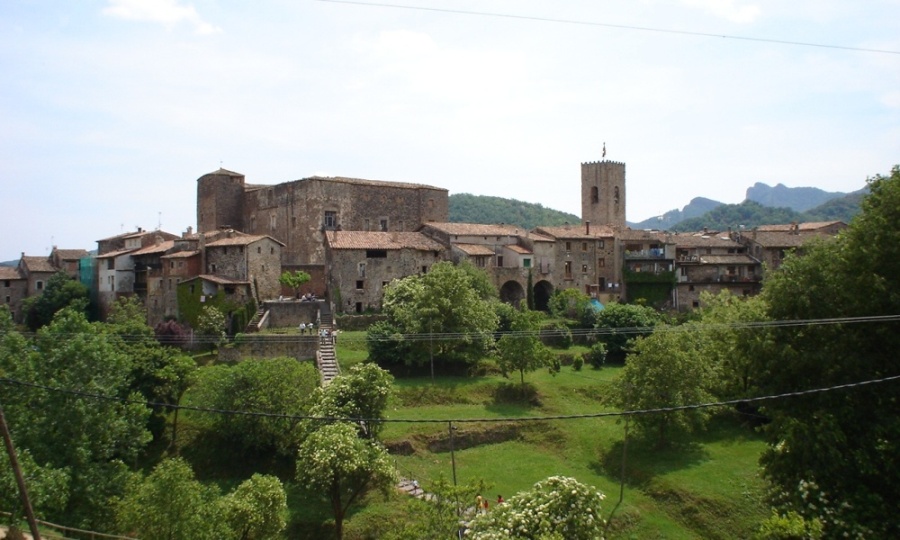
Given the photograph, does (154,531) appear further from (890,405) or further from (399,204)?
(399,204)

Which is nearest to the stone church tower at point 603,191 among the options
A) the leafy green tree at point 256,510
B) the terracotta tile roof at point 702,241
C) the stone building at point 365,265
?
the terracotta tile roof at point 702,241

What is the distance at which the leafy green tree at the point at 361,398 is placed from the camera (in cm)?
3044

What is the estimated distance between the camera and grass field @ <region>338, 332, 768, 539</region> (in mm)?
27328

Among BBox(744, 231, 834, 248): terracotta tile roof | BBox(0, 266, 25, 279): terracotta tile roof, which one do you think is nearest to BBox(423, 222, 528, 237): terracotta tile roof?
BBox(744, 231, 834, 248): terracotta tile roof

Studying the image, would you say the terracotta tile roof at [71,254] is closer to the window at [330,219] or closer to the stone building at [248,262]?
the stone building at [248,262]

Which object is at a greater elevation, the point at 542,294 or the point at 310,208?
the point at 310,208

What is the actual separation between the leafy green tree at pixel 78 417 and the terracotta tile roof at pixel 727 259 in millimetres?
49629

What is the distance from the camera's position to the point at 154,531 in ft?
75.9

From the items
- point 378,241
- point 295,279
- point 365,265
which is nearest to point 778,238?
point 378,241

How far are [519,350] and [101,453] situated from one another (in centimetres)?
2189

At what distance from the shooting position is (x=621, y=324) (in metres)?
49.6

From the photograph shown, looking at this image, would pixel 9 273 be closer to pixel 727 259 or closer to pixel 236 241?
pixel 236 241

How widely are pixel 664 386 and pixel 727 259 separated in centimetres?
3483

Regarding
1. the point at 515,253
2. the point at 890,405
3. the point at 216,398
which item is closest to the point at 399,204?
the point at 515,253
